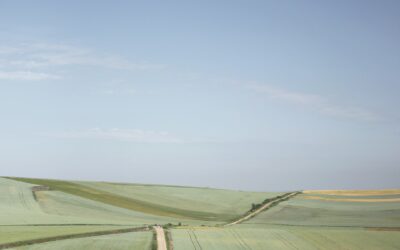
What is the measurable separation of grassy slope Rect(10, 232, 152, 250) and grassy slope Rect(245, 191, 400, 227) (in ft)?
79.7

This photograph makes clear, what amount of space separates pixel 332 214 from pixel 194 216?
58.3ft

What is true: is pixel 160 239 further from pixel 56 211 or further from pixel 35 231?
pixel 56 211

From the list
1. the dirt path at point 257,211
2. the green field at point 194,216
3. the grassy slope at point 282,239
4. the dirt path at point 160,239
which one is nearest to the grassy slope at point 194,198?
the green field at point 194,216

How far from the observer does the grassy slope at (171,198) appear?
70938 mm

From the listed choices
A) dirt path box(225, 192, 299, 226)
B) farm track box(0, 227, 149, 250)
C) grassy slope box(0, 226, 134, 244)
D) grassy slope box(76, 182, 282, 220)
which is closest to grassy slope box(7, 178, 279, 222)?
grassy slope box(76, 182, 282, 220)

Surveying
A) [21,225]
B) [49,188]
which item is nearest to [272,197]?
[49,188]

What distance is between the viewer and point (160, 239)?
136ft

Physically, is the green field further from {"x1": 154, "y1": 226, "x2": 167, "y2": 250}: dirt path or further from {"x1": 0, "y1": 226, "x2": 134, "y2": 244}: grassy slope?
{"x1": 154, "y1": 226, "x2": 167, "y2": 250}: dirt path

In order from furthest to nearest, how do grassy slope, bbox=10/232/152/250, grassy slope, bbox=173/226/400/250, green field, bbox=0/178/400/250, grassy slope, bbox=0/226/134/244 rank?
green field, bbox=0/178/400/250 < grassy slope, bbox=173/226/400/250 < grassy slope, bbox=0/226/134/244 < grassy slope, bbox=10/232/152/250

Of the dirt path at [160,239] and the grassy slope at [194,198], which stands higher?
the grassy slope at [194,198]

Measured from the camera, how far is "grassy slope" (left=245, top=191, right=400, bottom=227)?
59.9m

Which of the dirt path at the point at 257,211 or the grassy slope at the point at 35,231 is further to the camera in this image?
the dirt path at the point at 257,211

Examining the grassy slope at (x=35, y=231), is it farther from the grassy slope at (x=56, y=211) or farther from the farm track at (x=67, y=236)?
the grassy slope at (x=56, y=211)

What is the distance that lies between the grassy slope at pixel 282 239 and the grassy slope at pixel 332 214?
9164 mm
